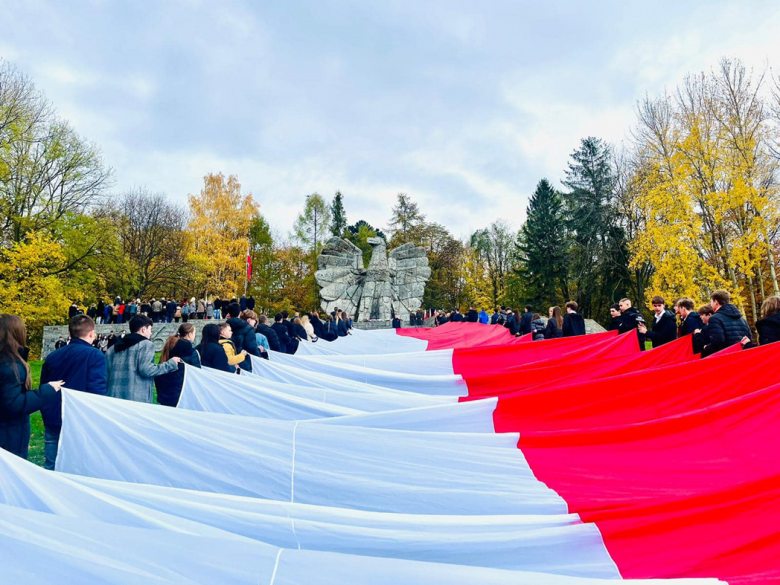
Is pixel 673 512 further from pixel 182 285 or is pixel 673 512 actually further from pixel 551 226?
pixel 551 226

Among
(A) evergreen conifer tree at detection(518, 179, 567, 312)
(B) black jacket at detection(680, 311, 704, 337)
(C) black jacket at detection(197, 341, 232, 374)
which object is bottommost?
(C) black jacket at detection(197, 341, 232, 374)

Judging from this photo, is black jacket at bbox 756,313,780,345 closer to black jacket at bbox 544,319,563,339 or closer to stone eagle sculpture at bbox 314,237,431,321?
black jacket at bbox 544,319,563,339

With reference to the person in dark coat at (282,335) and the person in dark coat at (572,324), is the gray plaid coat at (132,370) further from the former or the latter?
the person in dark coat at (572,324)

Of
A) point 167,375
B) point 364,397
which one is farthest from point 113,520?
point 167,375

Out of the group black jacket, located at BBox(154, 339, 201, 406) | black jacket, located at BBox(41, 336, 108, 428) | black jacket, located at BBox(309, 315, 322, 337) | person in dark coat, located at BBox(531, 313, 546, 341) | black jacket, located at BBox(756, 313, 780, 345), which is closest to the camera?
black jacket, located at BBox(41, 336, 108, 428)

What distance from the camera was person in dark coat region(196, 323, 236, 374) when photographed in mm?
5926

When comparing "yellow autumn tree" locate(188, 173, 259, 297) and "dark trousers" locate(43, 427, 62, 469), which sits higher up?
"yellow autumn tree" locate(188, 173, 259, 297)

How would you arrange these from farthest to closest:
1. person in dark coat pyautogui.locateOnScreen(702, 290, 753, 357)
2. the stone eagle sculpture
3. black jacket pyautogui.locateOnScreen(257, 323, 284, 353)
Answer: the stone eagle sculpture → black jacket pyautogui.locateOnScreen(257, 323, 284, 353) → person in dark coat pyautogui.locateOnScreen(702, 290, 753, 357)

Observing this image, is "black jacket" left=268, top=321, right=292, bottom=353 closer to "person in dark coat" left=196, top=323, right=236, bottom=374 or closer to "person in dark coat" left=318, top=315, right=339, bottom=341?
"person in dark coat" left=196, top=323, right=236, bottom=374

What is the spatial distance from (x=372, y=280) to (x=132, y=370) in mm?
22895

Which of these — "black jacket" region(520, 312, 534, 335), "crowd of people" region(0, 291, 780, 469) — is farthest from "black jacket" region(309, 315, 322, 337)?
"crowd of people" region(0, 291, 780, 469)

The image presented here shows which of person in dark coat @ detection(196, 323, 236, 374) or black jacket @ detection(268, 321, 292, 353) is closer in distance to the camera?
person in dark coat @ detection(196, 323, 236, 374)

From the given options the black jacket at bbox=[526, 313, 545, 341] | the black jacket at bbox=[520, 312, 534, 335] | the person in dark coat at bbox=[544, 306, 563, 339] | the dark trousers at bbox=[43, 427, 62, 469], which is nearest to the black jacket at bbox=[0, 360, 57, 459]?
the dark trousers at bbox=[43, 427, 62, 469]

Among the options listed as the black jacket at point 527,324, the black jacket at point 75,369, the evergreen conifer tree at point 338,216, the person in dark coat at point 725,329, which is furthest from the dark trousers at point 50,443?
the evergreen conifer tree at point 338,216
